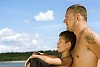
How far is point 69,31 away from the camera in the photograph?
178 inches

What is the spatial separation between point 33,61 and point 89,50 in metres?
0.78

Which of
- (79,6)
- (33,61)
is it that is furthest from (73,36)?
(33,61)

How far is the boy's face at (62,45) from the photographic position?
4.49m

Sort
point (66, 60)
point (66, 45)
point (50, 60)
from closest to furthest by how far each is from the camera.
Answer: point (50, 60) → point (66, 60) → point (66, 45)

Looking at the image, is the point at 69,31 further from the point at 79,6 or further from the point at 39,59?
the point at 39,59

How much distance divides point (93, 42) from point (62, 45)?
13.8 inches

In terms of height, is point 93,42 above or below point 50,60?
above

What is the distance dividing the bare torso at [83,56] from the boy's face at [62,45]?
13 centimetres

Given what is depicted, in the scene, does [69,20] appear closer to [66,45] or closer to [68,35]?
[68,35]

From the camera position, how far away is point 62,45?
4508mm

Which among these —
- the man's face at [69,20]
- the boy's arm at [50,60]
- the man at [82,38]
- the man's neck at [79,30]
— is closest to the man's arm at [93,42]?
the man at [82,38]

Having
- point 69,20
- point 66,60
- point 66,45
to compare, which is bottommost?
point 66,60

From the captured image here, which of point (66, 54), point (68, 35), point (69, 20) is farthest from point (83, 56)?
point (69, 20)

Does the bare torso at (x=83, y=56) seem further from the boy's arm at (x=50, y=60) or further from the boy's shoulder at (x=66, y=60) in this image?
the boy's arm at (x=50, y=60)
